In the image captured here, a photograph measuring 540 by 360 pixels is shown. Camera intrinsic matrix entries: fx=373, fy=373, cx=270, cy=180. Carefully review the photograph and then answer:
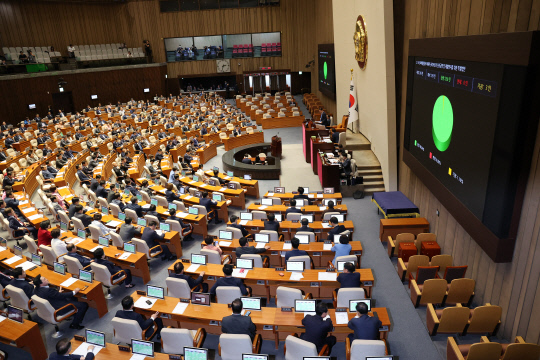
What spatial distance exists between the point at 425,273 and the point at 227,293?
160 inches

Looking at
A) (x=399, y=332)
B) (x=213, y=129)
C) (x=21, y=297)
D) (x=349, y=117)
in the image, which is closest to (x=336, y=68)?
(x=349, y=117)

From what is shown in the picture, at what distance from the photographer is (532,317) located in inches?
226

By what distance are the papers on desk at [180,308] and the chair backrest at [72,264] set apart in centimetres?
284

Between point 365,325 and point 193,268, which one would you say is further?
point 193,268

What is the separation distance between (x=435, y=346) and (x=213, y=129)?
17.6 meters

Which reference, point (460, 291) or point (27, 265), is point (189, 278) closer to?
point (27, 265)

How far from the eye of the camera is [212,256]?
8.47m

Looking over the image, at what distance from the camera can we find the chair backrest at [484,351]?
5.25m

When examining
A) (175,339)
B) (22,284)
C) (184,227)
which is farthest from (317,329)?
(184,227)

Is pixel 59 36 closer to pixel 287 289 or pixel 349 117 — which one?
pixel 349 117

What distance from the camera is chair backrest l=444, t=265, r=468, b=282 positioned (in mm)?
7559

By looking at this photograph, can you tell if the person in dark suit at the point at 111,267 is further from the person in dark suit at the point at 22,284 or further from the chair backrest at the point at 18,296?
the chair backrest at the point at 18,296

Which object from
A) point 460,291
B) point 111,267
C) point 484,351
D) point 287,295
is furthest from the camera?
point 111,267

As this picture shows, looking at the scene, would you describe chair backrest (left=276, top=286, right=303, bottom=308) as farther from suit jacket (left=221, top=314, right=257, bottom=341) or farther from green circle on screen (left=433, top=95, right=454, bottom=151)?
green circle on screen (left=433, top=95, right=454, bottom=151)
